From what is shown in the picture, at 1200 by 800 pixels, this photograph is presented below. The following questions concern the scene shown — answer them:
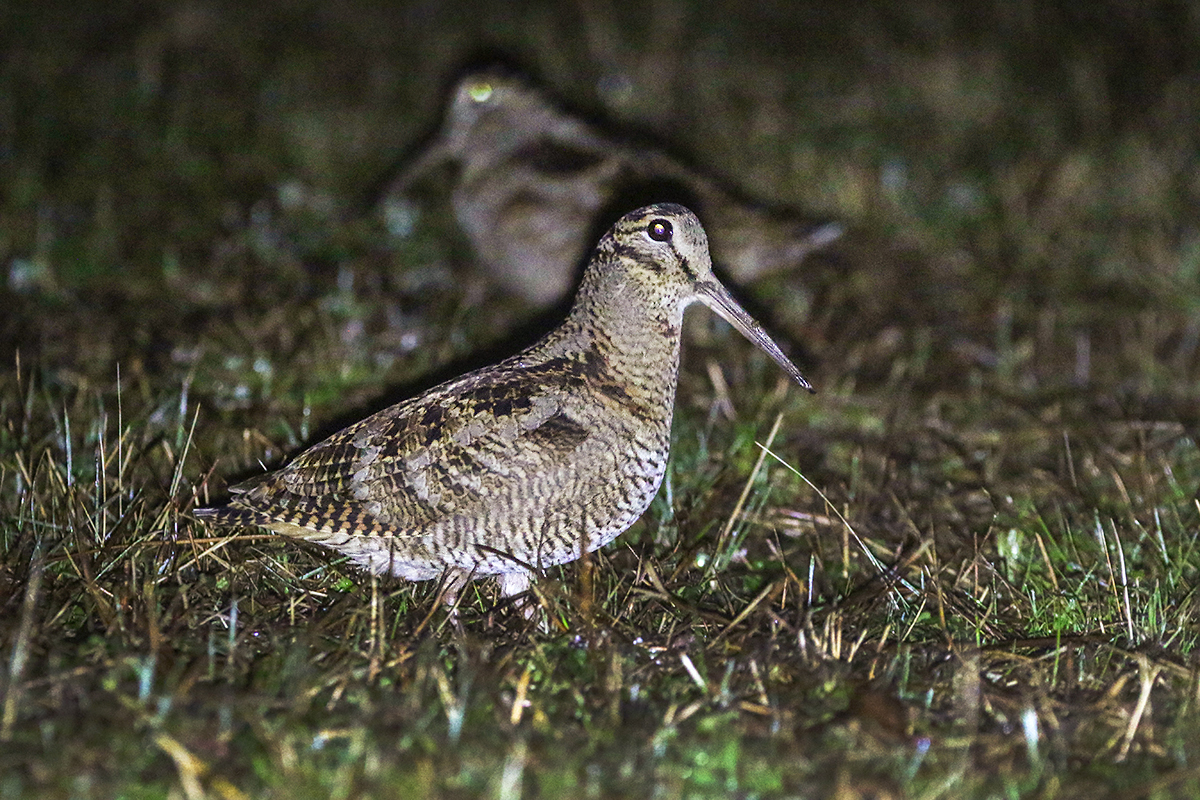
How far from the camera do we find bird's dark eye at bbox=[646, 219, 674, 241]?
11.7ft

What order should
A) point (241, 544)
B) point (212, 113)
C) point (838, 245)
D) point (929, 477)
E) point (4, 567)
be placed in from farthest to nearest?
point (212, 113)
point (838, 245)
point (929, 477)
point (241, 544)
point (4, 567)

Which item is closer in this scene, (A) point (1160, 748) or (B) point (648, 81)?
(A) point (1160, 748)

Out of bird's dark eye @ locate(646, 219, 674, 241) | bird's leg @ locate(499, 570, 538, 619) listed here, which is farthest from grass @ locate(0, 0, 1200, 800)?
bird's dark eye @ locate(646, 219, 674, 241)

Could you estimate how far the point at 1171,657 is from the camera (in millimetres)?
3230

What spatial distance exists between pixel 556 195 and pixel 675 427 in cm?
150

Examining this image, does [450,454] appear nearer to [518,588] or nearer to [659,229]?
[518,588]

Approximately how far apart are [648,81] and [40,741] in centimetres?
669

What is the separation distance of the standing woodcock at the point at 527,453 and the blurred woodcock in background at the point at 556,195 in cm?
205

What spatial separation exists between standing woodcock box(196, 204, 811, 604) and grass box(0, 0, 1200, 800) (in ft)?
0.52

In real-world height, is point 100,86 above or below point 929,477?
above

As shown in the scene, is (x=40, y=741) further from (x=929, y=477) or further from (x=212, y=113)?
(x=212, y=113)

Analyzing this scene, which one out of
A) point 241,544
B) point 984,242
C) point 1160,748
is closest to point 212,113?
point 984,242

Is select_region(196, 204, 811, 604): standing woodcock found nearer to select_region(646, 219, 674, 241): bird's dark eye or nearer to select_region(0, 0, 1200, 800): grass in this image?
select_region(646, 219, 674, 241): bird's dark eye

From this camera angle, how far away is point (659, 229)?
3572 mm
